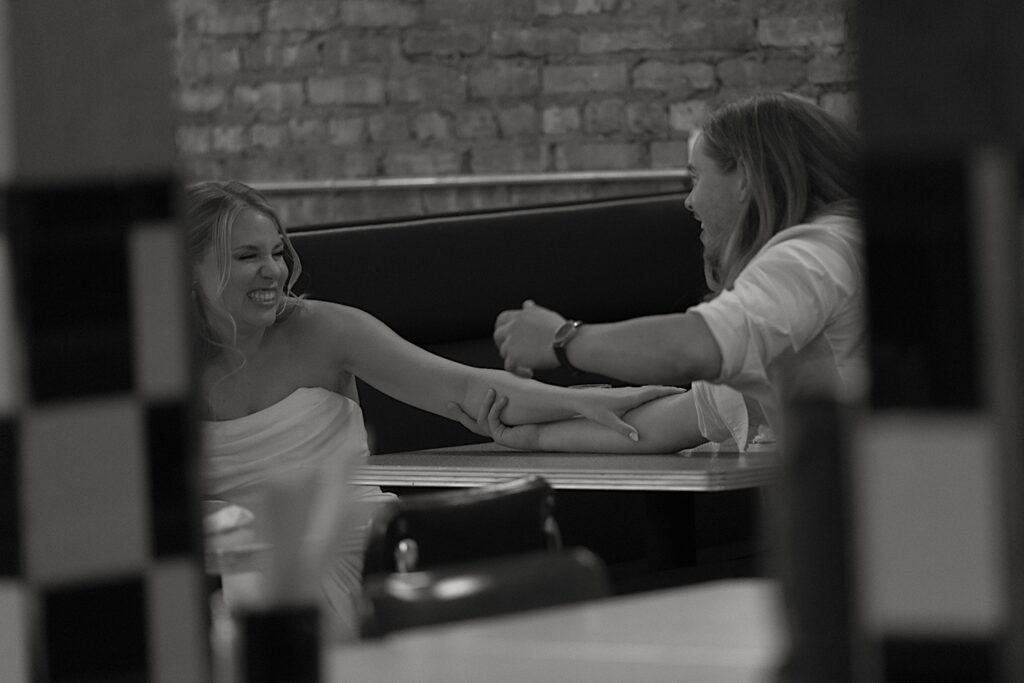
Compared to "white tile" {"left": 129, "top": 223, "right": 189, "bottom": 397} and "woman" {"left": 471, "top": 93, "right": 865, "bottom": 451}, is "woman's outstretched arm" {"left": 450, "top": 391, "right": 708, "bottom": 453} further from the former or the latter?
"white tile" {"left": 129, "top": 223, "right": 189, "bottom": 397}

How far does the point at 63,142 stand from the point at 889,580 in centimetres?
49

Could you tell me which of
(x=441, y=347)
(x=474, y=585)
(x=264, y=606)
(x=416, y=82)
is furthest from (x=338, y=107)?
(x=264, y=606)

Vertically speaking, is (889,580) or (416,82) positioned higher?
(416,82)

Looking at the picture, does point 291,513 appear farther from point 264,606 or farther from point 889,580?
point 889,580

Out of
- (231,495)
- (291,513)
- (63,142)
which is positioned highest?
(63,142)

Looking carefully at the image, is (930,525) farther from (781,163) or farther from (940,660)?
(781,163)

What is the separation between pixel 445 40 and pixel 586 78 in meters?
0.55

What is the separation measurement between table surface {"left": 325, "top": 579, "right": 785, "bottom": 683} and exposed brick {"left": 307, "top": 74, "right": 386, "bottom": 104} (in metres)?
4.44

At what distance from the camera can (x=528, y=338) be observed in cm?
275

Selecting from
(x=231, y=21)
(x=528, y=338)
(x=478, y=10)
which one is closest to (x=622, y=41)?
(x=478, y=10)

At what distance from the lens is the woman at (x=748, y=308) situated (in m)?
2.61

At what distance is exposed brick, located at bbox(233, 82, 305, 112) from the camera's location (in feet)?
18.7

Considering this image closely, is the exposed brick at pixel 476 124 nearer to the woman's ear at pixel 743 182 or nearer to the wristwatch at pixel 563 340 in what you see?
the woman's ear at pixel 743 182

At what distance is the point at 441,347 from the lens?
4.28 meters
